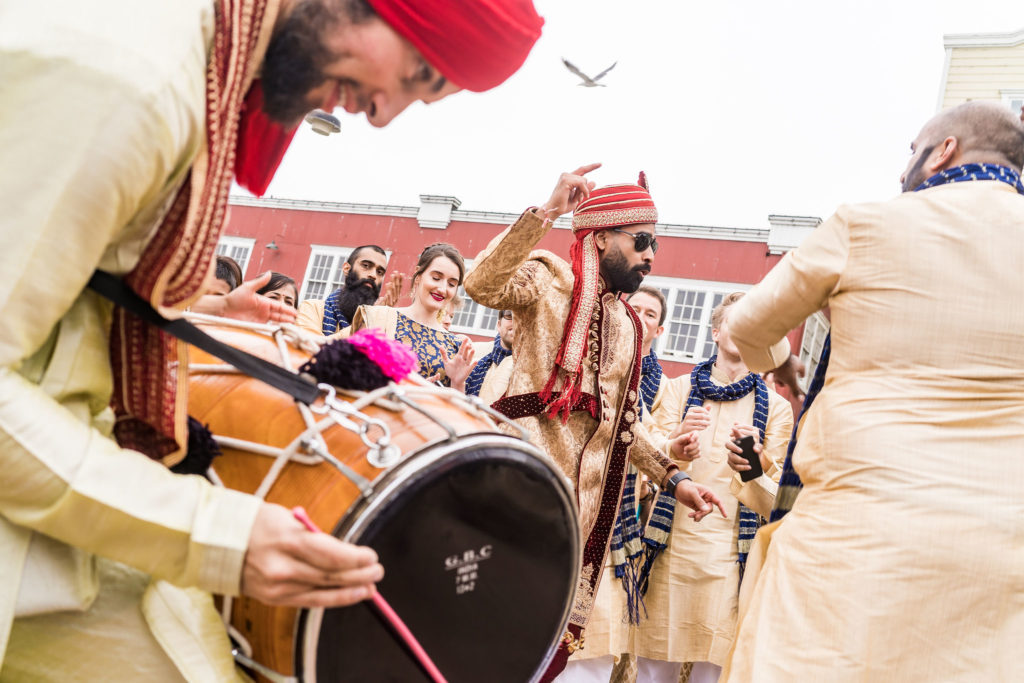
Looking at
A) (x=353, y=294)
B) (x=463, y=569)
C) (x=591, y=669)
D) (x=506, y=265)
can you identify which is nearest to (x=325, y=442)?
(x=463, y=569)

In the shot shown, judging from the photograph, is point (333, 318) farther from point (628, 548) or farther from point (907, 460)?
point (907, 460)

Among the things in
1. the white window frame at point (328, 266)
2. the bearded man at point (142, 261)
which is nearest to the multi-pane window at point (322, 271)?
the white window frame at point (328, 266)

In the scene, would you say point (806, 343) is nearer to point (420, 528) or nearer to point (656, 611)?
point (656, 611)

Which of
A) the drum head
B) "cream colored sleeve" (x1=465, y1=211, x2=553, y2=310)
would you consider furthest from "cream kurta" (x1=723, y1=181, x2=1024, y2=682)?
"cream colored sleeve" (x1=465, y1=211, x2=553, y2=310)

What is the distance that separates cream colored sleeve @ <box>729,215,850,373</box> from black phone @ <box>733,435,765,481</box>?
0.77 m

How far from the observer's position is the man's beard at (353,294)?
5.58 metres

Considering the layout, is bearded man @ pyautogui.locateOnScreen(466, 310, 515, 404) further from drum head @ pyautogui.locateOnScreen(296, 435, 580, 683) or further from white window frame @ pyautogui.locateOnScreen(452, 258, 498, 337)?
white window frame @ pyautogui.locateOnScreen(452, 258, 498, 337)

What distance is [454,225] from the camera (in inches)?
820

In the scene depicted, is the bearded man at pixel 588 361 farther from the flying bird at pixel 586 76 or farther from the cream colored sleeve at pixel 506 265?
the flying bird at pixel 586 76

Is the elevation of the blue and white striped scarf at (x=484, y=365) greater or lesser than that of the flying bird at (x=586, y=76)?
lesser

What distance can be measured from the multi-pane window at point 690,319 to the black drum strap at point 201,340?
17.0 metres

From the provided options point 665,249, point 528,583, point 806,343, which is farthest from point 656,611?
point 665,249

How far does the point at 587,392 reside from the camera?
3529 millimetres

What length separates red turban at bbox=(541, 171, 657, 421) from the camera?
11.3 feet
